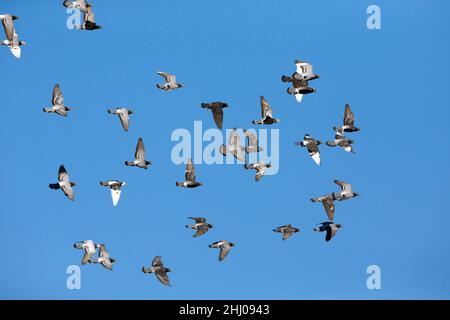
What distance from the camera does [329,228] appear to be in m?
24.9

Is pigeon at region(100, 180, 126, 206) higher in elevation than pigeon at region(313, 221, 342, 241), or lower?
higher

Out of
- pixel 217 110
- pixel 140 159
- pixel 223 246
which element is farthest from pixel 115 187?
pixel 217 110

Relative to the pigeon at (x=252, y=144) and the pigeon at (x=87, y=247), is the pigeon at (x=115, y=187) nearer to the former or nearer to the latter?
the pigeon at (x=87, y=247)

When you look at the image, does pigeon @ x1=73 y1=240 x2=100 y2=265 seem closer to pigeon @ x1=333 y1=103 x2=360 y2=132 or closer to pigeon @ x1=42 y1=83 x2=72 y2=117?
pigeon @ x1=42 y1=83 x2=72 y2=117

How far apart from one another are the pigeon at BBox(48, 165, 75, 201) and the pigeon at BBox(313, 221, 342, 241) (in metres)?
6.33

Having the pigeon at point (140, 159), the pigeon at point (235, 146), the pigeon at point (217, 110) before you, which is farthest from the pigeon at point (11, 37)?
the pigeon at point (235, 146)

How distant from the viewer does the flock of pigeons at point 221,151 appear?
77.6 feet

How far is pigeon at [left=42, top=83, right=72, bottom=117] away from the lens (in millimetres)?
23828


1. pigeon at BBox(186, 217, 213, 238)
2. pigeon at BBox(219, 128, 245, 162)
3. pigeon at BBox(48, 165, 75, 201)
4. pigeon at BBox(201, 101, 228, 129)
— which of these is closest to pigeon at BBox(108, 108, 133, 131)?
pigeon at BBox(48, 165, 75, 201)

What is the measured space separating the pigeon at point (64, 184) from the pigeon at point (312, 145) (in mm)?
5888

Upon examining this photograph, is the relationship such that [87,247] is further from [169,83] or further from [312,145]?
[312,145]
